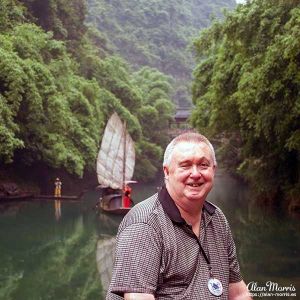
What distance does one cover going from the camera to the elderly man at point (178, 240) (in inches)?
66.6

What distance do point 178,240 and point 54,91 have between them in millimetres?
16733

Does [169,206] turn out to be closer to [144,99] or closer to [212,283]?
[212,283]

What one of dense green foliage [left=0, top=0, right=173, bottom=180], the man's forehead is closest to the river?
dense green foliage [left=0, top=0, right=173, bottom=180]

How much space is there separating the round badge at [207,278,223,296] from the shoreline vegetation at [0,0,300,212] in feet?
24.5

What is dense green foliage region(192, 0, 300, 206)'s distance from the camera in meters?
10.1

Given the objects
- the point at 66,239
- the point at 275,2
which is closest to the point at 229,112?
the point at 275,2

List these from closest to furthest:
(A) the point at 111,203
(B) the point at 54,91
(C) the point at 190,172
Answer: (C) the point at 190,172 < (A) the point at 111,203 < (B) the point at 54,91

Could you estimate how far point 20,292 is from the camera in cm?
700

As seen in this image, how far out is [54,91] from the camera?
59.3 ft

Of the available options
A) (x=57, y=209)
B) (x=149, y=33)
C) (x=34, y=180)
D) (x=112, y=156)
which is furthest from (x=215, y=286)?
(x=149, y=33)

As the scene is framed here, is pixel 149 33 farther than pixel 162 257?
Yes

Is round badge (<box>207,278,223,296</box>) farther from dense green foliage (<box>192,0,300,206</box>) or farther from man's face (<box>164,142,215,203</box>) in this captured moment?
dense green foliage (<box>192,0,300,206</box>)

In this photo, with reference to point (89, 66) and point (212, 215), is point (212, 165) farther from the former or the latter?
point (89, 66)

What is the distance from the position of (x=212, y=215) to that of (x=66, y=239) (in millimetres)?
9490
